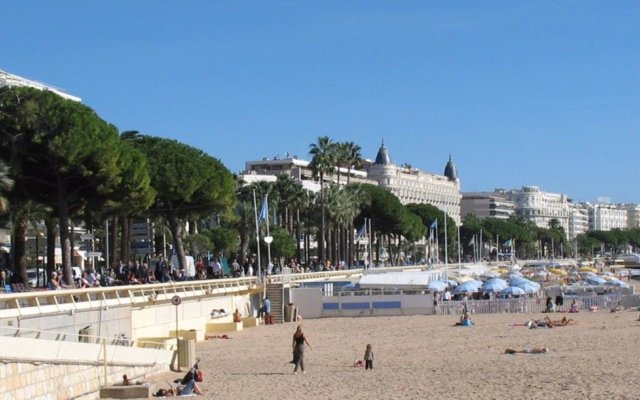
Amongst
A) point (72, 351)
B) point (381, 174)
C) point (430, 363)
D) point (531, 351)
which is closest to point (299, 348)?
point (430, 363)

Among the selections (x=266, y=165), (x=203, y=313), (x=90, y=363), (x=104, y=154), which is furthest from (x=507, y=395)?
(x=266, y=165)

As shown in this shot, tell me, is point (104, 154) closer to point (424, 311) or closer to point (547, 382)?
point (424, 311)

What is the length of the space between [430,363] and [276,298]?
64.7 ft

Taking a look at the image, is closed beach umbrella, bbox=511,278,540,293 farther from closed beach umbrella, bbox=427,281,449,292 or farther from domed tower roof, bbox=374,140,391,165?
domed tower roof, bbox=374,140,391,165

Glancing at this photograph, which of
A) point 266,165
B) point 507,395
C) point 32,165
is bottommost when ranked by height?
point 507,395

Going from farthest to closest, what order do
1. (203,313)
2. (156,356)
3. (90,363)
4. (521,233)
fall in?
(521,233) < (203,313) < (156,356) < (90,363)

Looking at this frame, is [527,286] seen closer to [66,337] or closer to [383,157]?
[66,337]

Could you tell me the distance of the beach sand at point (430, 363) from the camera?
22109 mm

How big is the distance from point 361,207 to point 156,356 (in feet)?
296

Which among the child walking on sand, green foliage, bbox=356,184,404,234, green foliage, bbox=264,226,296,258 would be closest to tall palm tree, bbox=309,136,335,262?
green foliage, bbox=264,226,296,258

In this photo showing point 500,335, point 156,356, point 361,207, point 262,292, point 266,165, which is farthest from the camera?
point 266,165

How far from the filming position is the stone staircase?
46.4 meters

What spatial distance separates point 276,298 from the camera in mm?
47219

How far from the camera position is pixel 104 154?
39.7 m
